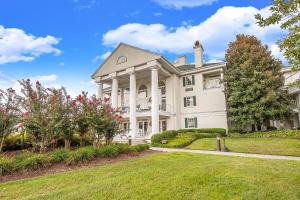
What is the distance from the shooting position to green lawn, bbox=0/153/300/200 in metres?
4.28

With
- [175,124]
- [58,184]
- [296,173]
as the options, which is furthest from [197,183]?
[175,124]

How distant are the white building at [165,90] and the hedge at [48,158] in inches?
469

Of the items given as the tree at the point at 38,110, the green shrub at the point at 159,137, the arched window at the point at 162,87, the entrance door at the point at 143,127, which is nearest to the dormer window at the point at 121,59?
the arched window at the point at 162,87

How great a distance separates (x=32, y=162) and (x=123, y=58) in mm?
19250

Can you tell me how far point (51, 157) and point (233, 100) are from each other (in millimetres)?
17692

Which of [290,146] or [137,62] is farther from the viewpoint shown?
[137,62]

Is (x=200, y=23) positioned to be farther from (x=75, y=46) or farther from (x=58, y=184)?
(x=58, y=184)

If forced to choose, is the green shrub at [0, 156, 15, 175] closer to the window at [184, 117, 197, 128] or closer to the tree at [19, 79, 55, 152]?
the tree at [19, 79, 55, 152]

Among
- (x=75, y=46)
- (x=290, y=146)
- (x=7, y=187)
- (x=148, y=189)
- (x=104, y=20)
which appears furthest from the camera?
(x=75, y=46)

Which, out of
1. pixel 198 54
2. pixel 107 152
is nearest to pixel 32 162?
pixel 107 152

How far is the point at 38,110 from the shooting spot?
8.68 m

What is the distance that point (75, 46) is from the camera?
Result: 17.7m

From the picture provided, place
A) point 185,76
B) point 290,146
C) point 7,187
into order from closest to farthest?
point 7,187, point 290,146, point 185,76

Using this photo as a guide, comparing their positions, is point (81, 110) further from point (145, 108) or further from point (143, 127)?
point (143, 127)
